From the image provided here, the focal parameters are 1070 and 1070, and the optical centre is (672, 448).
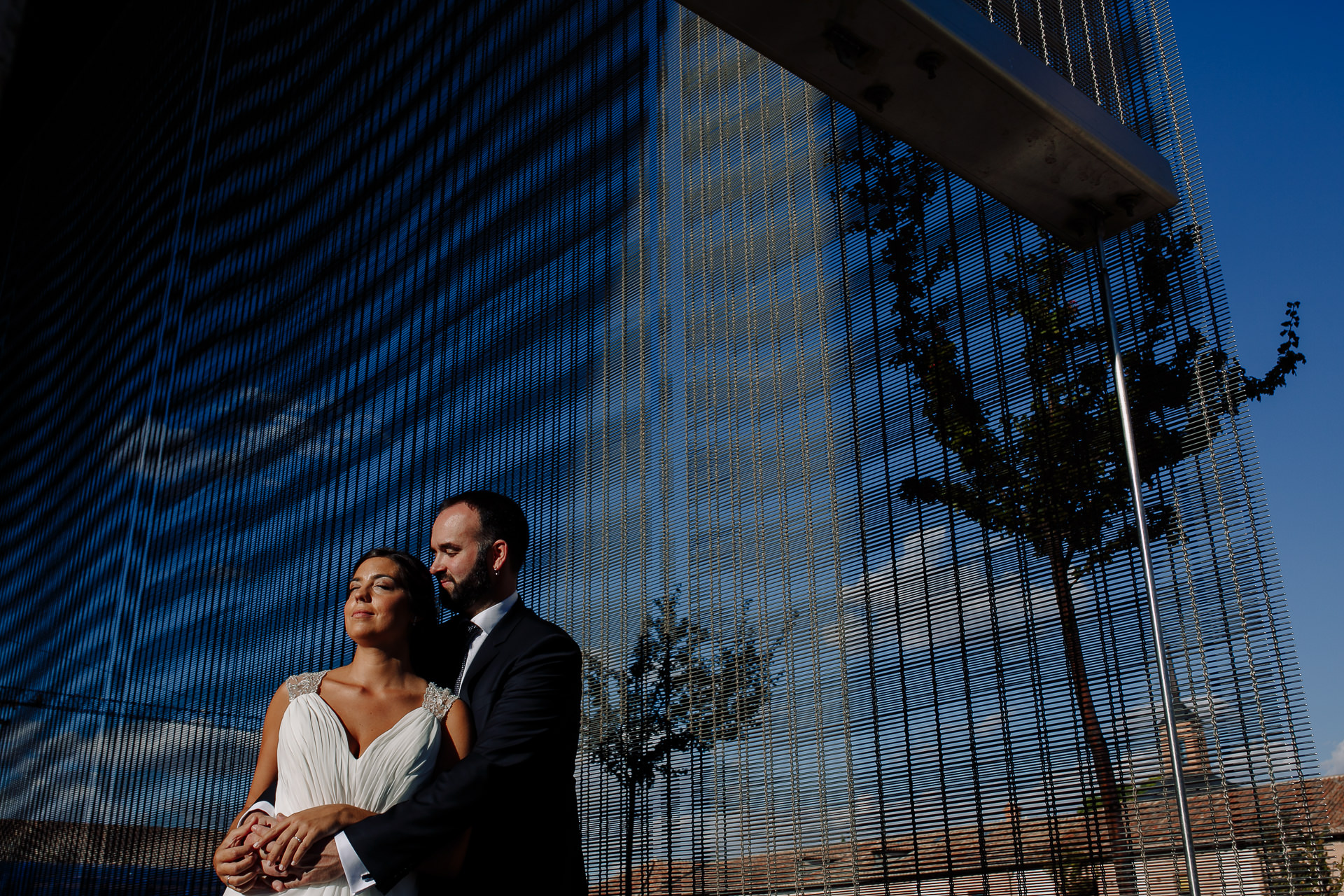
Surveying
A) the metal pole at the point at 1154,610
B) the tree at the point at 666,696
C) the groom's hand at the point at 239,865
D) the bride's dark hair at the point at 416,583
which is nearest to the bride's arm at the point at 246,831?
the groom's hand at the point at 239,865

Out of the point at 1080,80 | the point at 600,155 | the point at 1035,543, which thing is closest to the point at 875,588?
the point at 1035,543

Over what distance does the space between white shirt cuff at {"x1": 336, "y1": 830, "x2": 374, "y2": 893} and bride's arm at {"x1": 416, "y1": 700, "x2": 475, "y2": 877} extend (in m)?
0.10

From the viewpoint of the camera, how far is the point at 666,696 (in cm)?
501

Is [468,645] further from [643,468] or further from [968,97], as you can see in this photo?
[643,468]

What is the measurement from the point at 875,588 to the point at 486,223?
449cm

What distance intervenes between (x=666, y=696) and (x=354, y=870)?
138 inches

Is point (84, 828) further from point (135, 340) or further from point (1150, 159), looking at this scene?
point (1150, 159)

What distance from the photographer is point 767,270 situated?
5168 millimetres

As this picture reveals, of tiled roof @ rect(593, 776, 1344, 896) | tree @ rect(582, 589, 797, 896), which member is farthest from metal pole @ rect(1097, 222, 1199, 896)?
tree @ rect(582, 589, 797, 896)

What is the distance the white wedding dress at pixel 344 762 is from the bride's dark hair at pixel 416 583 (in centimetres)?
18

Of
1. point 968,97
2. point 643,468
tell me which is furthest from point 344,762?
point 643,468

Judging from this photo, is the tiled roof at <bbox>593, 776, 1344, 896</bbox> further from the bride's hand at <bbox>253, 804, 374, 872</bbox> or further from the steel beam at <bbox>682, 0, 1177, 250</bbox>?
the bride's hand at <bbox>253, 804, 374, 872</bbox>

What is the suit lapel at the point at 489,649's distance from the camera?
6.14 ft

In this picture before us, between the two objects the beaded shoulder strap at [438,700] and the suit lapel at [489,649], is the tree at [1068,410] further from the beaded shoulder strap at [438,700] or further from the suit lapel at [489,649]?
the beaded shoulder strap at [438,700]
